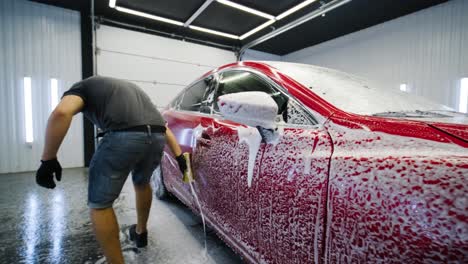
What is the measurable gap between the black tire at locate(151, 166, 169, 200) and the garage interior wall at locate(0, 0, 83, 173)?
2935 mm

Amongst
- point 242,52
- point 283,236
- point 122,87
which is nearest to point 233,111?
point 283,236

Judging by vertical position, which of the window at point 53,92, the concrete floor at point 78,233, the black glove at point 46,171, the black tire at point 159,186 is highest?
the window at point 53,92

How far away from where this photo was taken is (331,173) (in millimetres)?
685

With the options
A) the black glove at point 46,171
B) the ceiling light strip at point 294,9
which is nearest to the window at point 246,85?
the black glove at point 46,171

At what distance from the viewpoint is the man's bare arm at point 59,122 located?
43.1 inches

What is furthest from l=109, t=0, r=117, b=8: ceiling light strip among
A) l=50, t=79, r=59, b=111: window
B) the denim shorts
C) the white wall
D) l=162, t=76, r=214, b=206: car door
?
the denim shorts

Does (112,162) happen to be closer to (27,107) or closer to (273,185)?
(273,185)

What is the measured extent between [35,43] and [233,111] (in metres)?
5.13

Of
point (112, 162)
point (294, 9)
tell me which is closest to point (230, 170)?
point (112, 162)

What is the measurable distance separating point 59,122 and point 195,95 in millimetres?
1157

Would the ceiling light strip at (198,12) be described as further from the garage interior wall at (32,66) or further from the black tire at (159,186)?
the black tire at (159,186)

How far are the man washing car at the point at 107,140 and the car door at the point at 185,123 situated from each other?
35 cm

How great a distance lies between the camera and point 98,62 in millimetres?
4555

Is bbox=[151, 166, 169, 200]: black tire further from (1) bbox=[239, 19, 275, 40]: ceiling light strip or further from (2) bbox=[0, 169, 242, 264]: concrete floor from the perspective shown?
(1) bbox=[239, 19, 275, 40]: ceiling light strip
